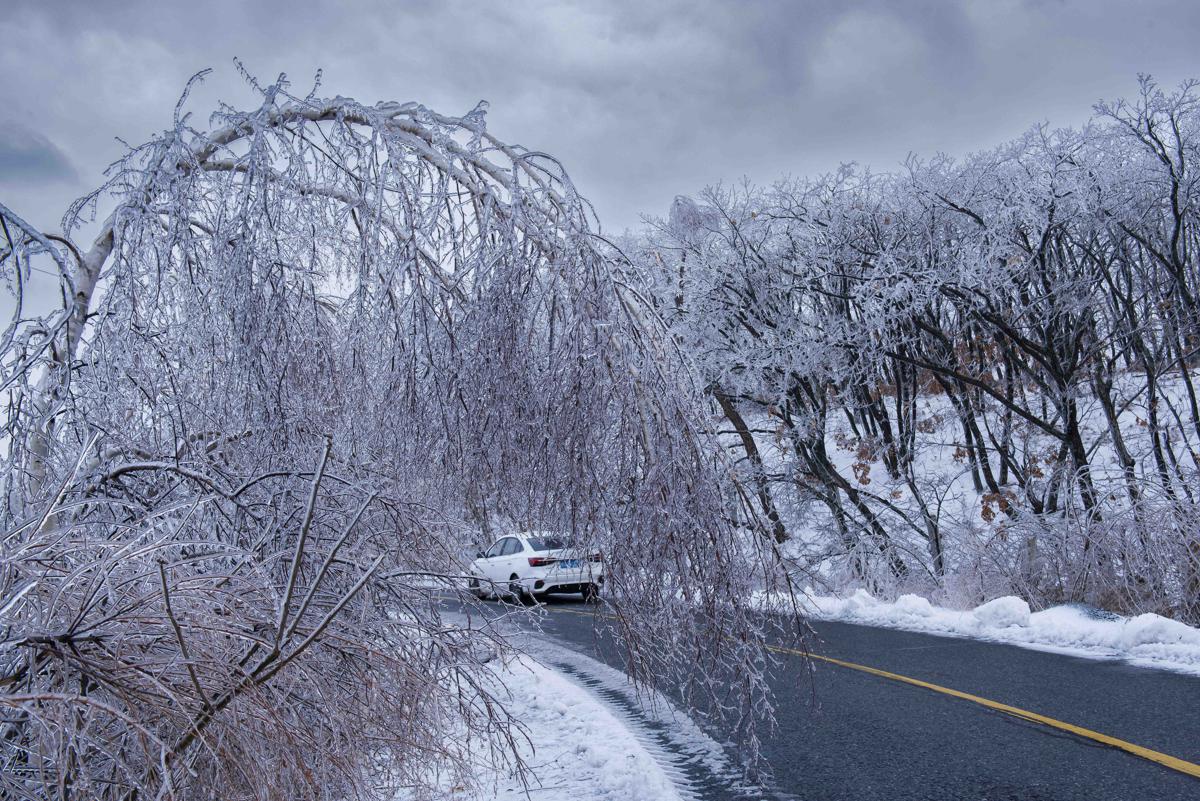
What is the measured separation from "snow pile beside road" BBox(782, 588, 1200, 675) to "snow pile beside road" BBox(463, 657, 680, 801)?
7.39 feet

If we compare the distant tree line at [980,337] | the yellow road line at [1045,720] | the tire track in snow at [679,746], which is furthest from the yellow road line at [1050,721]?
the distant tree line at [980,337]

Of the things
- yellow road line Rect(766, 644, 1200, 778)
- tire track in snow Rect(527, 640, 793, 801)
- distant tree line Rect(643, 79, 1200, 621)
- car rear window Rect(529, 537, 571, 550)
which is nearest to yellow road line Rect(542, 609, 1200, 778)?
→ yellow road line Rect(766, 644, 1200, 778)

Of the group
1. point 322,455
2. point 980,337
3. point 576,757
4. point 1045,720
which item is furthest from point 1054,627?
point 322,455

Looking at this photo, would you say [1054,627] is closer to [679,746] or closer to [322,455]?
[679,746]

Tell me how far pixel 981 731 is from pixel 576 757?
295cm

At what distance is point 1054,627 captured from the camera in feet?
34.0

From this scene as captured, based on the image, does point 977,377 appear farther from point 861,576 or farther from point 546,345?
point 546,345

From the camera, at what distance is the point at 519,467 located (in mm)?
3658

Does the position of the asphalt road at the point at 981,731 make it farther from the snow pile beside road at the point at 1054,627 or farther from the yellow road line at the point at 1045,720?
the snow pile beside road at the point at 1054,627

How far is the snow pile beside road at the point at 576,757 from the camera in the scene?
18.2 ft

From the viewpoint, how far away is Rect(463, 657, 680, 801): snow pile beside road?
5.55 m

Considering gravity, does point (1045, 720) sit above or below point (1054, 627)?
below

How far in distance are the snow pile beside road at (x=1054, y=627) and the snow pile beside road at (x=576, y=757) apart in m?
2.25

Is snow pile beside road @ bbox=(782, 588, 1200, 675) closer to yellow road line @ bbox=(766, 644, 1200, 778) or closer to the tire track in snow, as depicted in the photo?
yellow road line @ bbox=(766, 644, 1200, 778)
